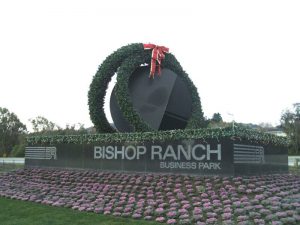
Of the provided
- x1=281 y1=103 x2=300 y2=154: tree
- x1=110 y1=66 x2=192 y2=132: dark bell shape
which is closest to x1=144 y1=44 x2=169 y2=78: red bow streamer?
x1=110 y1=66 x2=192 y2=132: dark bell shape

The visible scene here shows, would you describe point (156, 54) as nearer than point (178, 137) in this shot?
No

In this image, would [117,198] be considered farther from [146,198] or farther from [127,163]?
[127,163]

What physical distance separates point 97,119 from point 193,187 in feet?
26.7

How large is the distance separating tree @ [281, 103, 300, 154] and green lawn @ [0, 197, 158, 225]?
1584 inches

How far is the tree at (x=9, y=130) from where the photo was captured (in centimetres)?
6625

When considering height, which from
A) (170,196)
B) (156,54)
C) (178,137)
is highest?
(156,54)

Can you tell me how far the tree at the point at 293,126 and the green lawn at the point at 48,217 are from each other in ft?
132

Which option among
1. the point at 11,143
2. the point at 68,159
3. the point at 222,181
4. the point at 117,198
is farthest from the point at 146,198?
the point at 11,143

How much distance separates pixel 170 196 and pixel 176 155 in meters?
3.28

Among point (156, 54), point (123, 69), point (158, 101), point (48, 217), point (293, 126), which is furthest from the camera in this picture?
point (293, 126)

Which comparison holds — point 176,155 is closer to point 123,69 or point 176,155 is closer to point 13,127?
point 123,69

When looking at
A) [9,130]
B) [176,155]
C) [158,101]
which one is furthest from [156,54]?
[9,130]

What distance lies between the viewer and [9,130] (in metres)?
68.9

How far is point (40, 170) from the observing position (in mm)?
18250
